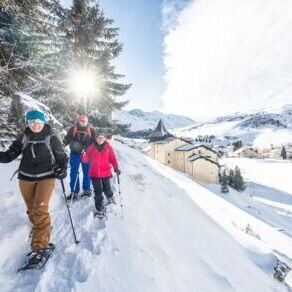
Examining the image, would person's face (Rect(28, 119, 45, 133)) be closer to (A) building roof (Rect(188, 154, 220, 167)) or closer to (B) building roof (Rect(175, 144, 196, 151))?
(A) building roof (Rect(188, 154, 220, 167))

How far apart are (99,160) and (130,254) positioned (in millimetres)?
2595

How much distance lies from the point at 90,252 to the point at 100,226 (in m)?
1.24

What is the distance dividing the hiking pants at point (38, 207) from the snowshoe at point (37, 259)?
84 mm

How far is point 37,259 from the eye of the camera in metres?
4.74

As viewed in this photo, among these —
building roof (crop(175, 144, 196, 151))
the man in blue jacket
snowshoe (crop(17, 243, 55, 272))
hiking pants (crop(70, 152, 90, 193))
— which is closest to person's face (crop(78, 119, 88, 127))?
the man in blue jacket

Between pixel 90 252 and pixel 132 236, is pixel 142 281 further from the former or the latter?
pixel 132 236

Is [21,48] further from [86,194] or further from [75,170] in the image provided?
[86,194]

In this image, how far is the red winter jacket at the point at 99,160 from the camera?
7.31m

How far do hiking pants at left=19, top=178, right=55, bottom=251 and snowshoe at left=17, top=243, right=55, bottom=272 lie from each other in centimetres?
8

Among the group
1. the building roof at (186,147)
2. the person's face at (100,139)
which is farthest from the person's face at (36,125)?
the building roof at (186,147)

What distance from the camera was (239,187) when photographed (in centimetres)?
5356

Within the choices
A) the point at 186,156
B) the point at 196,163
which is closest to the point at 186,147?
the point at 186,156

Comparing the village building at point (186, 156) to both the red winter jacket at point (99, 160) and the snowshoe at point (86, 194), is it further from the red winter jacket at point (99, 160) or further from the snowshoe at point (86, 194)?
the red winter jacket at point (99, 160)

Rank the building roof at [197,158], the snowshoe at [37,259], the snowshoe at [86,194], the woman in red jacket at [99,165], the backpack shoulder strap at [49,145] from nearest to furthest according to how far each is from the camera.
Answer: the snowshoe at [37,259] < the backpack shoulder strap at [49,145] < the woman in red jacket at [99,165] < the snowshoe at [86,194] < the building roof at [197,158]
